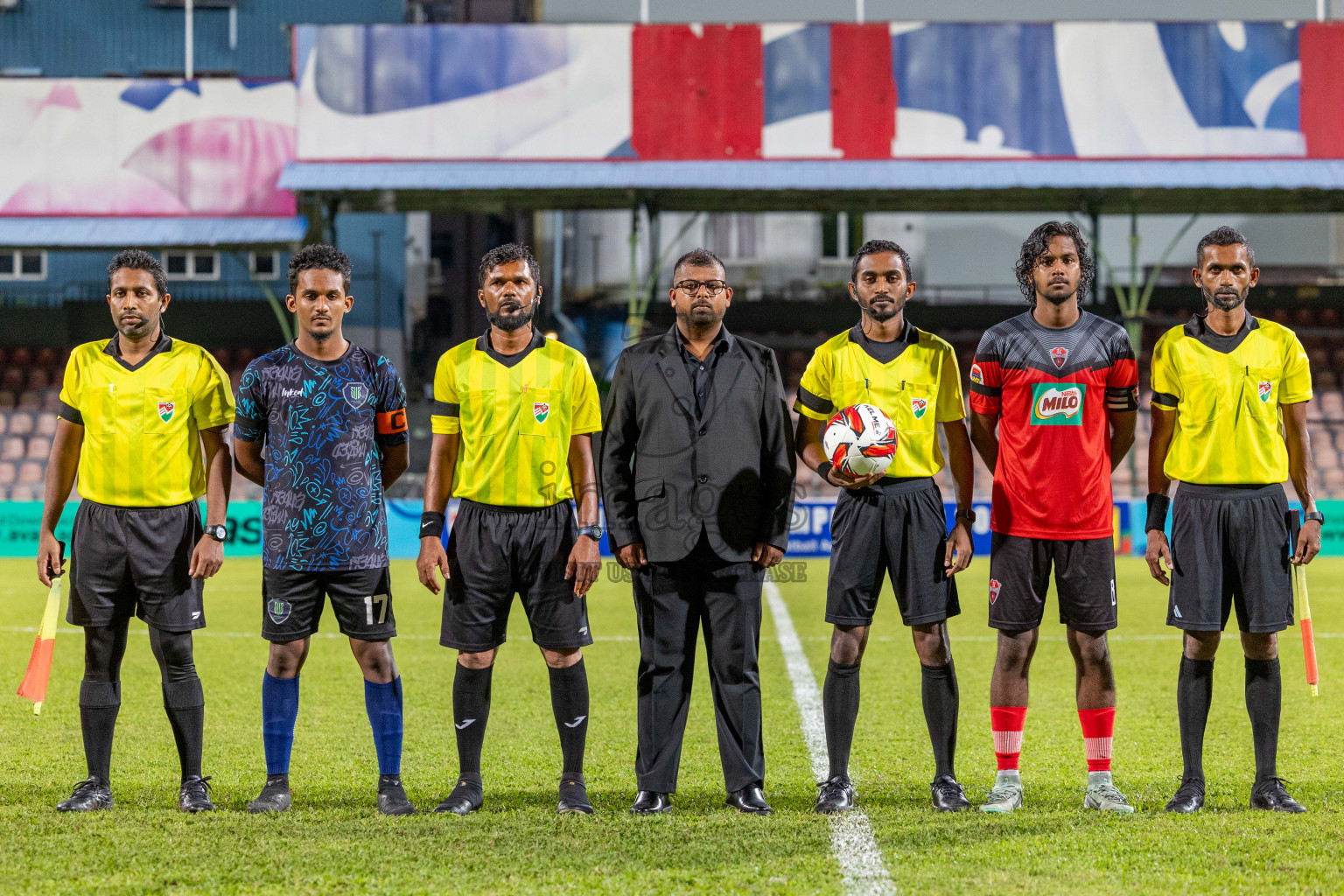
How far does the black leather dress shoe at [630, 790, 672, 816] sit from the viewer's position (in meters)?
4.60

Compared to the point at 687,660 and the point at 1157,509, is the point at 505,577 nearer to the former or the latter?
the point at 687,660

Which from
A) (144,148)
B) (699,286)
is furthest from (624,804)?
(144,148)

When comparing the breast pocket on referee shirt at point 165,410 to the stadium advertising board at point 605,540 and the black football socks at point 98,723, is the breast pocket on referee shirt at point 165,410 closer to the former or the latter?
the black football socks at point 98,723

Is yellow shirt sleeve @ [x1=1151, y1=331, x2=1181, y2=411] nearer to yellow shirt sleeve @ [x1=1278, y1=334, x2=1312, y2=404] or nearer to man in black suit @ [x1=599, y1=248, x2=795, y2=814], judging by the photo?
yellow shirt sleeve @ [x1=1278, y1=334, x2=1312, y2=404]

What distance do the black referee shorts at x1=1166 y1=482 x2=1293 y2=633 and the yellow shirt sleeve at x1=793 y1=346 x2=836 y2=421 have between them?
1366 millimetres

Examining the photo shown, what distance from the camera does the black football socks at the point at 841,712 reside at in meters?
4.68

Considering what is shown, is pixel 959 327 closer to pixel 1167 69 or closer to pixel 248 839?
pixel 1167 69

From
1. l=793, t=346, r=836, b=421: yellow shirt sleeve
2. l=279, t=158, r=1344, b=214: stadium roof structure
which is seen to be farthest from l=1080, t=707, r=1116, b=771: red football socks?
l=279, t=158, r=1344, b=214: stadium roof structure

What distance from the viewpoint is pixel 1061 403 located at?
467 cm

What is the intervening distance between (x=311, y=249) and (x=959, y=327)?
21.9m

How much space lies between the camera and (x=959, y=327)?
25.5 metres

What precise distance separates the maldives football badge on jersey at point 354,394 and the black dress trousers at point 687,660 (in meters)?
1.19

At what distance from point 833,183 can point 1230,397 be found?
14902mm

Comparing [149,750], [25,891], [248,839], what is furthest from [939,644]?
[149,750]
